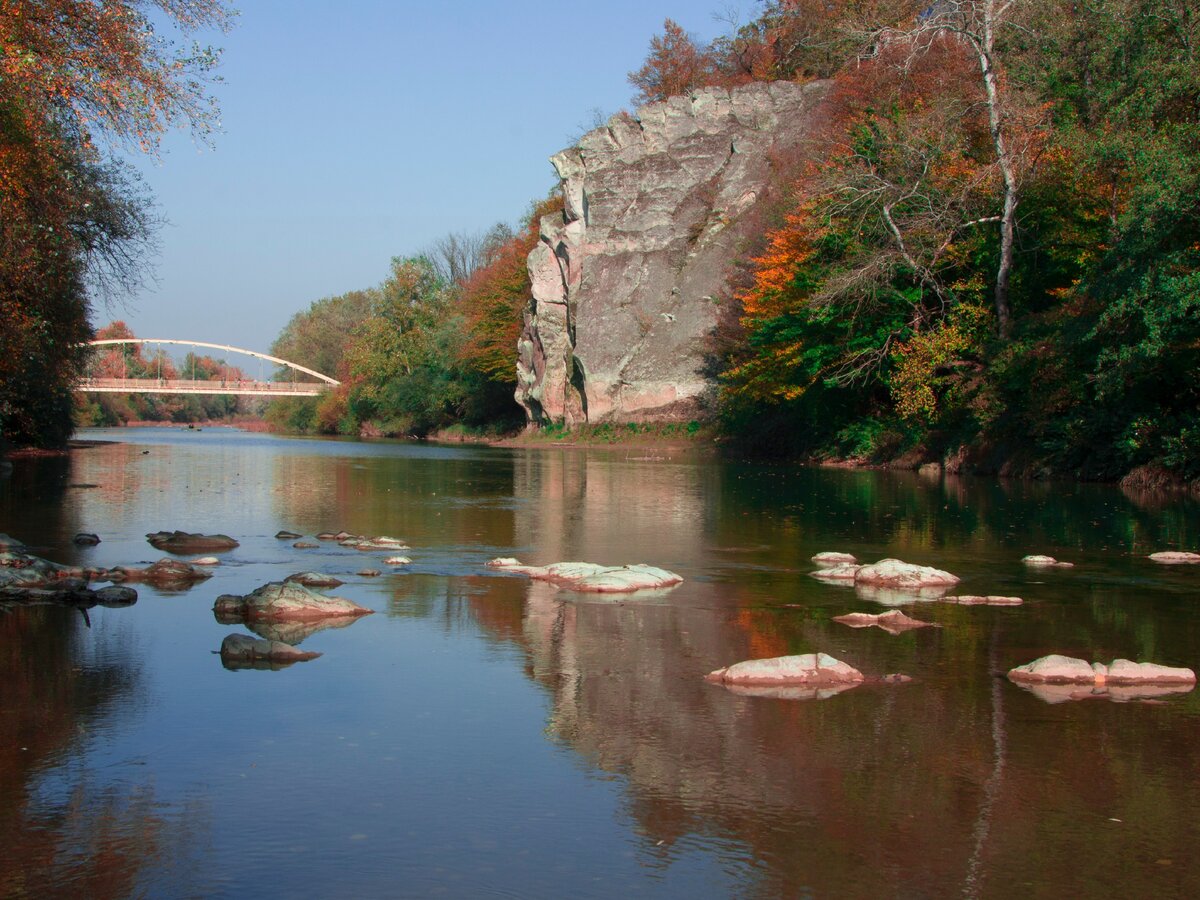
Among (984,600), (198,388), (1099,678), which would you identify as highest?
(198,388)

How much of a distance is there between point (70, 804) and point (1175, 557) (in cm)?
1444

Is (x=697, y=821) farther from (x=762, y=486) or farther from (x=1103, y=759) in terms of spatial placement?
(x=762, y=486)

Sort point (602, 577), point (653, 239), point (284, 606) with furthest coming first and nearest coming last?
point (653, 239), point (602, 577), point (284, 606)

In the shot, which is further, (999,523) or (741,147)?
(741,147)

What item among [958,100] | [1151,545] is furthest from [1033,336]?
[1151,545]

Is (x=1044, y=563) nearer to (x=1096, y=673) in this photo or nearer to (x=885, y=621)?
(x=885, y=621)

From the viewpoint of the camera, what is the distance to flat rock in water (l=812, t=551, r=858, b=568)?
49.8 feet

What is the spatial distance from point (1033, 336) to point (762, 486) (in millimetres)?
9110

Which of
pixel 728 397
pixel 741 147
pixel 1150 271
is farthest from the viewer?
pixel 741 147

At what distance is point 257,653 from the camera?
373 inches

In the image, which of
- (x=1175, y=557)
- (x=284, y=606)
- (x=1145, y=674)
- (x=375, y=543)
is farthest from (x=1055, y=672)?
(x=375, y=543)

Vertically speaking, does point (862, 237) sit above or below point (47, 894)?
above

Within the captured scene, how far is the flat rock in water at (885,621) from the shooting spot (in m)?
10.8

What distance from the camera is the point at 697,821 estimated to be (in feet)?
19.5
